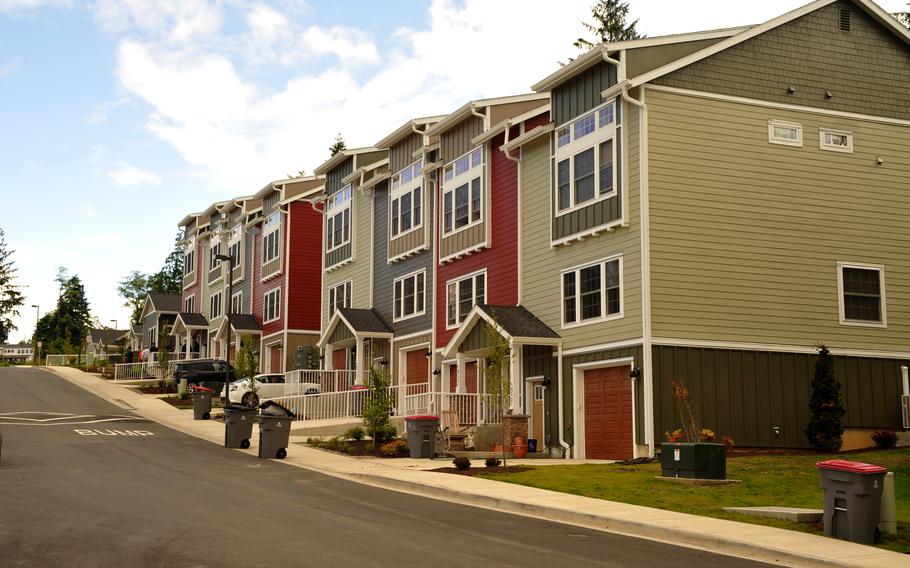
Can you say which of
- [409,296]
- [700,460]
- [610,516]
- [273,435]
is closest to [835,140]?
[700,460]

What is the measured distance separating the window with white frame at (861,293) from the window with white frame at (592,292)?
254 inches

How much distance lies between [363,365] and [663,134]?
755 inches

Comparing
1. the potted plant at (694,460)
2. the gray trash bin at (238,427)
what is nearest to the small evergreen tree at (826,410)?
the potted plant at (694,460)

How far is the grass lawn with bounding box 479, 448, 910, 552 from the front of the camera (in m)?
16.2

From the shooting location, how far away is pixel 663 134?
26.2m

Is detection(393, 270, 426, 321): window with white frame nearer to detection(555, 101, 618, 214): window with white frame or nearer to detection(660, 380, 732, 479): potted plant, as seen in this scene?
detection(555, 101, 618, 214): window with white frame

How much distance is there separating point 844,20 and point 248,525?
917 inches

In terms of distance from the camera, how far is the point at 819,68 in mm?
28484

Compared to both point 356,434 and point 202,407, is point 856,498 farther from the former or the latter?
point 202,407

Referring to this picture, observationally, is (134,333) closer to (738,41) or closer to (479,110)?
(479,110)

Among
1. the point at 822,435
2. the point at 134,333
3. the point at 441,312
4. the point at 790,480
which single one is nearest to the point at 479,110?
the point at 441,312

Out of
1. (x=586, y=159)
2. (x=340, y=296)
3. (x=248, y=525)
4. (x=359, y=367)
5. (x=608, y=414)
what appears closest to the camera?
(x=248, y=525)

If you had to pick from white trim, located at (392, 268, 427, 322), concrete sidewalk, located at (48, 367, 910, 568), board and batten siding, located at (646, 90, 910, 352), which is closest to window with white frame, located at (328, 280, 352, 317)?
white trim, located at (392, 268, 427, 322)

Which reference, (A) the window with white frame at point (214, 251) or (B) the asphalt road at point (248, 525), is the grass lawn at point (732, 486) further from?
(A) the window with white frame at point (214, 251)
